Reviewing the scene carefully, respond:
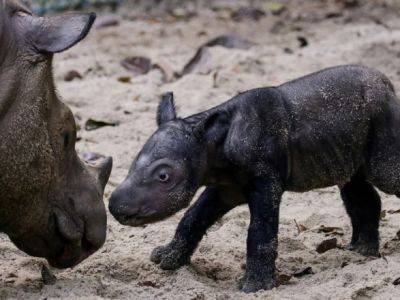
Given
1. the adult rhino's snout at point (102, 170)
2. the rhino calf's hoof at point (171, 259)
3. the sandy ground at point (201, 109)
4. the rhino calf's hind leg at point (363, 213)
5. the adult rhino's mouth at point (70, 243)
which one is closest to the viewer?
the adult rhino's mouth at point (70, 243)

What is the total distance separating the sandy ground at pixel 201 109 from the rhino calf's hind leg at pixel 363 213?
8cm

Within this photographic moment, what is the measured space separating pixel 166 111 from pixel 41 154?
702 mm

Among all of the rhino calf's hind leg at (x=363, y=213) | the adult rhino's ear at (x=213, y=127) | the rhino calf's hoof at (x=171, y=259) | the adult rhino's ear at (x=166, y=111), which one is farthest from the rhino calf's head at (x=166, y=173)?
the rhino calf's hind leg at (x=363, y=213)

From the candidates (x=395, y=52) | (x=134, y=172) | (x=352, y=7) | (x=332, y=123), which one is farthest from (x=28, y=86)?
(x=352, y=7)

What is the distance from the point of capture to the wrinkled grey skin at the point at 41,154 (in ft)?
13.4

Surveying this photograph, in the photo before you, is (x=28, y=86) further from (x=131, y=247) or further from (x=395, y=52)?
(x=395, y=52)

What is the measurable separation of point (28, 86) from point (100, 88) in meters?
3.71

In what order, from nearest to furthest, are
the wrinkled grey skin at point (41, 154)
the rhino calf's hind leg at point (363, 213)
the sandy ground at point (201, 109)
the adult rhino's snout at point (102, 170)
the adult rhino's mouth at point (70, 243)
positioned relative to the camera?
the wrinkled grey skin at point (41, 154)
the adult rhino's mouth at point (70, 243)
the sandy ground at point (201, 109)
the adult rhino's snout at point (102, 170)
the rhino calf's hind leg at point (363, 213)

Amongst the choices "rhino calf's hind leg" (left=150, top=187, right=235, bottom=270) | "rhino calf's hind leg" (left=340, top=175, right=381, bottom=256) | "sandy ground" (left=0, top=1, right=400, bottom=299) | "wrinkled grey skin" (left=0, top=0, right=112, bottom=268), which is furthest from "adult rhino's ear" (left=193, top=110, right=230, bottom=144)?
"rhino calf's hind leg" (left=340, top=175, right=381, bottom=256)

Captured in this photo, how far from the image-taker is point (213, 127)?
454cm

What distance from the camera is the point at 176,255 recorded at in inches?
188

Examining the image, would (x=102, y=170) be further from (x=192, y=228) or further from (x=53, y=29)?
(x=53, y=29)

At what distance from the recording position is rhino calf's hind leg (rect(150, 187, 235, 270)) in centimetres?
478

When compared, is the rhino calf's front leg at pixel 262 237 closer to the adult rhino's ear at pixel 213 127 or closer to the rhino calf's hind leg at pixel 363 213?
the adult rhino's ear at pixel 213 127
